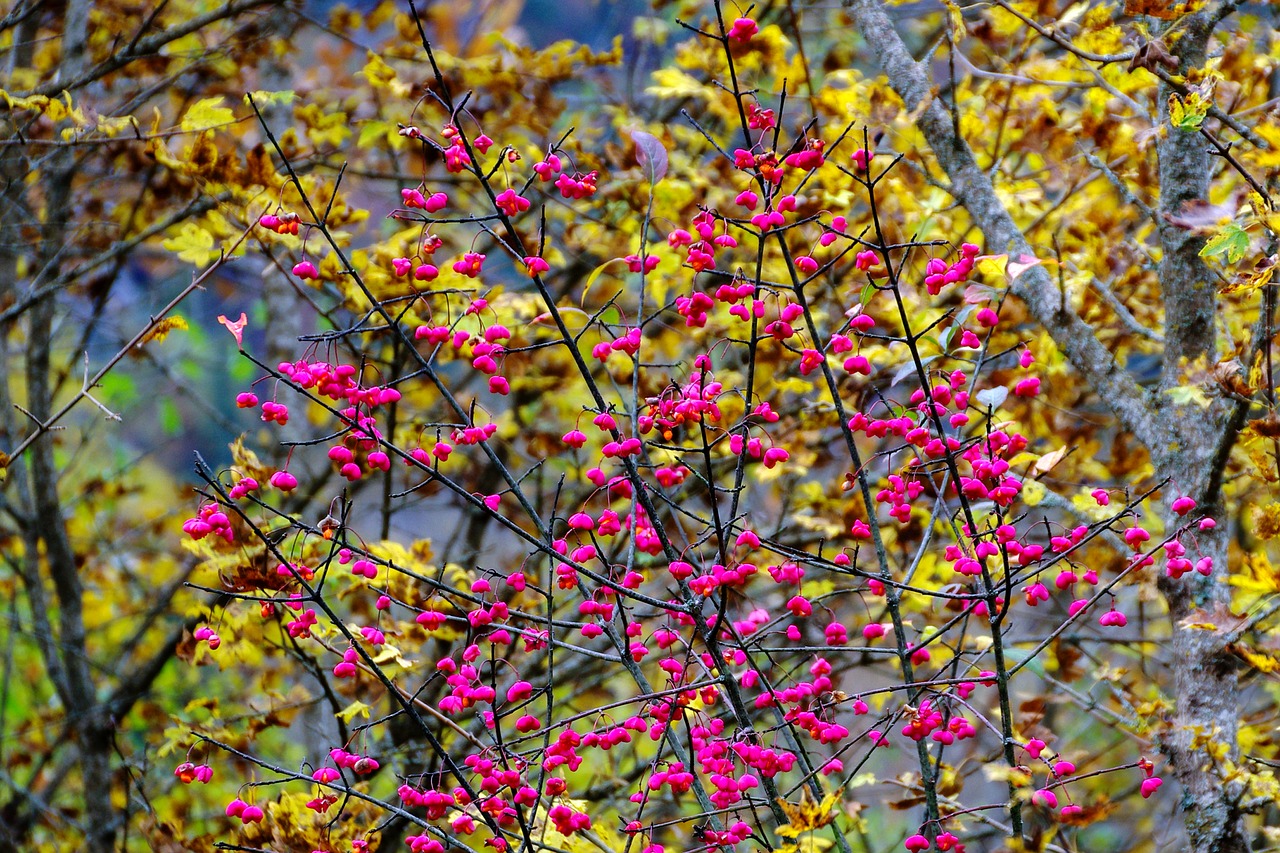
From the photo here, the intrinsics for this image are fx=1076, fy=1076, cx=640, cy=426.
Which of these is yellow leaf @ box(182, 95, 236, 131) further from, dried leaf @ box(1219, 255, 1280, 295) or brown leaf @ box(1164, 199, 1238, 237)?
dried leaf @ box(1219, 255, 1280, 295)

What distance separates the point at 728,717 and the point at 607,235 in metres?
1.98

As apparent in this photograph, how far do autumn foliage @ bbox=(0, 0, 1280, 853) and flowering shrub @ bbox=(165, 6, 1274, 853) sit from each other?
0.03m

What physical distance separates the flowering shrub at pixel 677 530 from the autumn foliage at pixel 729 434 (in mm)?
28

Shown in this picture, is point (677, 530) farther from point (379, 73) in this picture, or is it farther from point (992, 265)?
point (379, 73)

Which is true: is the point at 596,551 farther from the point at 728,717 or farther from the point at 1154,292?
the point at 1154,292

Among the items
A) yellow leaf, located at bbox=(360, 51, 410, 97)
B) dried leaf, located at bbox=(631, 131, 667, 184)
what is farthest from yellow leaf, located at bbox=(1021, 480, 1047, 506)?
yellow leaf, located at bbox=(360, 51, 410, 97)

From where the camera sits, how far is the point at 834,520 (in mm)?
4008

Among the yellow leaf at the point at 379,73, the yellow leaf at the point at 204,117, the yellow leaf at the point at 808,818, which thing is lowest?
the yellow leaf at the point at 808,818

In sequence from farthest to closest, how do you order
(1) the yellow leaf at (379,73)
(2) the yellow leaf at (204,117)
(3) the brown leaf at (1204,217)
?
(1) the yellow leaf at (379,73) → (2) the yellow leaf at (204,117) → (3) the brown leaf at (1204,217)

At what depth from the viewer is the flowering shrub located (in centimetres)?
210

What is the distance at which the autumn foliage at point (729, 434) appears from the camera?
7.06ft

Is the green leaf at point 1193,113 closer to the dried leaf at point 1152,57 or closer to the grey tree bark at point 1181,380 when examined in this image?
the dried leaf at point 1152,57

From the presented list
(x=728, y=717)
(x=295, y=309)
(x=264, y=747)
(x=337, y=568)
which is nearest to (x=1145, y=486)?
(x=728, y=717)

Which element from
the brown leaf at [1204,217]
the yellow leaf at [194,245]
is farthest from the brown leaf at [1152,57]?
the yellow leaf at [194,245]
